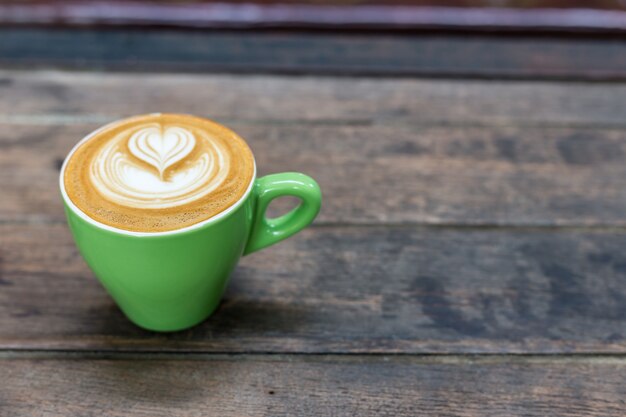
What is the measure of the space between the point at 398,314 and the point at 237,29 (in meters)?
0.59

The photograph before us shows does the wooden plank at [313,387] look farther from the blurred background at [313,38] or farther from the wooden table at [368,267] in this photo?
the blurred background at [313,38]

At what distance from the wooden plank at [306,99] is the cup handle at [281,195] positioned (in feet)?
0.95

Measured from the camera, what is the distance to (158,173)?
50 centimetres

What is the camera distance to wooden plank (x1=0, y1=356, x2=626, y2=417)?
1.60 feet

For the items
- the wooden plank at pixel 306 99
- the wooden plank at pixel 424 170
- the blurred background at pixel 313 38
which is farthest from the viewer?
the blurred background at pixel 313 38

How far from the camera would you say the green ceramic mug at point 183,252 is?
45 centimetres

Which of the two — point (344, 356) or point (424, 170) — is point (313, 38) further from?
point (344, 356)

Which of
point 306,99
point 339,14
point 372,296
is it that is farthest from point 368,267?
point 339,14

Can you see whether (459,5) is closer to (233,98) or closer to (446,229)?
(233,98)

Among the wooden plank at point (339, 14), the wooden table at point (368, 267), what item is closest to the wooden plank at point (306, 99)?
the wooden table at point (368, 267)

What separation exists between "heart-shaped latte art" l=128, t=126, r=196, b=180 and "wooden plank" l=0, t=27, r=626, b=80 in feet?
1.27

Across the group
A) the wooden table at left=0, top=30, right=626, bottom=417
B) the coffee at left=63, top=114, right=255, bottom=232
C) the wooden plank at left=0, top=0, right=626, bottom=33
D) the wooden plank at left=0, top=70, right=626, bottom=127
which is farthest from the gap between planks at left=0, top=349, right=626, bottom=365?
the wooden plank at left=0, top=0, right=626, bottom=33

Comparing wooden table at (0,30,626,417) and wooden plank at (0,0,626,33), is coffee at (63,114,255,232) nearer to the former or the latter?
wooden table at (0,30,626,417)

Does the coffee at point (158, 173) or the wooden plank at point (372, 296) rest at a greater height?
the coffee at point (158, 173)
